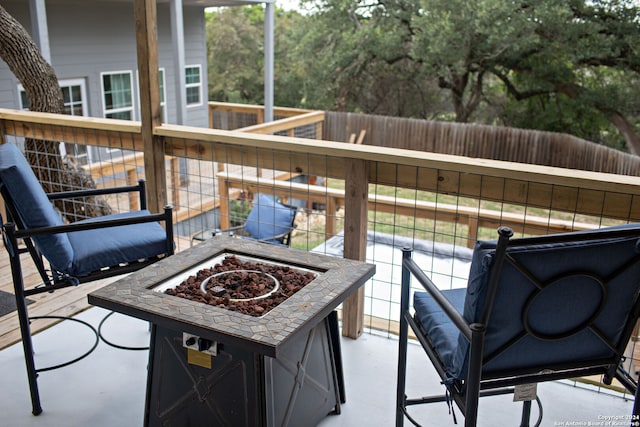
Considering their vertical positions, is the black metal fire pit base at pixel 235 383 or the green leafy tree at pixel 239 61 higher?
the green leafy tree at pixel 239 61

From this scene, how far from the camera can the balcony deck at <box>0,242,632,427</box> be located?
2.19m

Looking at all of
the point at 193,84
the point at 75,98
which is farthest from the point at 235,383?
the point at 193,84

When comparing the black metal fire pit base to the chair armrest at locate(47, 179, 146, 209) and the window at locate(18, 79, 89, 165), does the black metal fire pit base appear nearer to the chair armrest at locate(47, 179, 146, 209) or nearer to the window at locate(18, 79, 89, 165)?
the chair armrest at locate(47, 179, 146, 209)

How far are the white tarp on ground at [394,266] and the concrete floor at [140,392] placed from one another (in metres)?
0.51

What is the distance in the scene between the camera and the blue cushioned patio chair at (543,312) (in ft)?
4.51

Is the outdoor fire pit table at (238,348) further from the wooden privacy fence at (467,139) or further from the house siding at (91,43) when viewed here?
the wooden privacy fence at (467,139)

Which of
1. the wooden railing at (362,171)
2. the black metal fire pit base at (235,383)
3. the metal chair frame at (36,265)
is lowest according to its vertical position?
the black metal fire pit base at (235,383)

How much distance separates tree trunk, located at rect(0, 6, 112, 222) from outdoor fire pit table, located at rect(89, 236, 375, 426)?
2312 mm

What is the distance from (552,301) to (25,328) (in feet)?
5.88

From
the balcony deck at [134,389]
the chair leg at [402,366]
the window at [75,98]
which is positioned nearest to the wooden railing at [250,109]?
the window at [75,98]

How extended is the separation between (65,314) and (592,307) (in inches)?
98.1

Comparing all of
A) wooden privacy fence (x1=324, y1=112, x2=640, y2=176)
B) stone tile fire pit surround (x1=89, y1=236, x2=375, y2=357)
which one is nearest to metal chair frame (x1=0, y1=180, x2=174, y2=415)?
stone tile fire pit surround (x1=89, y1=236, x2=375, y2=357)

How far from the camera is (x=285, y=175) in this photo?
24.9 feet

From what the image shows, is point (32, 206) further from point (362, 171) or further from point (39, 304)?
point (362, 171)
